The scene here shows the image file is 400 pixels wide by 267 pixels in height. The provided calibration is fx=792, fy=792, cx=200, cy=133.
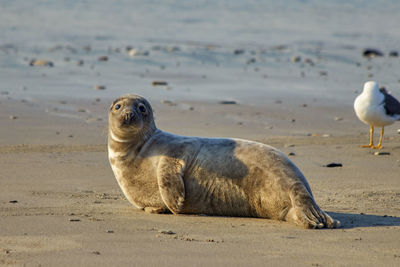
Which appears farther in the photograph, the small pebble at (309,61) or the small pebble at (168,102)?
the small pebble at (309,61)

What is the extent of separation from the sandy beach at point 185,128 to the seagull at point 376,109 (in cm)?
28

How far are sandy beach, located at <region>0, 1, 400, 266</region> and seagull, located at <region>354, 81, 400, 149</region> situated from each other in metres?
0.28

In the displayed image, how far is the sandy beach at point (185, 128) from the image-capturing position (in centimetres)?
479

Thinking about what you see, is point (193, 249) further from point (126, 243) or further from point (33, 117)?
point (33, 117)

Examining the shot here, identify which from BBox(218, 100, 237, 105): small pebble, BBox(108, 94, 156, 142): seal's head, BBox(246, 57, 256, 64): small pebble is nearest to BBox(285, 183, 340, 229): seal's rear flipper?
BBox(108, 94, 156, 142): seal's head

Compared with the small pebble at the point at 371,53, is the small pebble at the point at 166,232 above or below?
above

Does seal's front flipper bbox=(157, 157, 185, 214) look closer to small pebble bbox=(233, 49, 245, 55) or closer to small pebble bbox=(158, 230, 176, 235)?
small pebble bbox=(158, 230, 176, 235)

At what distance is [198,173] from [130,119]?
658 millimetres

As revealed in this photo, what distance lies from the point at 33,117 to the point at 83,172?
10.9 ft

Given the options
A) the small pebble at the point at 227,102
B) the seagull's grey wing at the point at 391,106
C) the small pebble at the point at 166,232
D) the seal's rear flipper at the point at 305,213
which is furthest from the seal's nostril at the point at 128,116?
the small pebble at the point at 227,102

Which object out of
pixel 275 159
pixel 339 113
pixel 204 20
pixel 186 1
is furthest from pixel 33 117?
pixel 186 1

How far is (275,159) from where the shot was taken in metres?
5.89

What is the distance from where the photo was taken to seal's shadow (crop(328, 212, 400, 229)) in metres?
5.58

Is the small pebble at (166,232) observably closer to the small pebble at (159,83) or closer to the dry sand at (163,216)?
the dry sand at (163,216)
